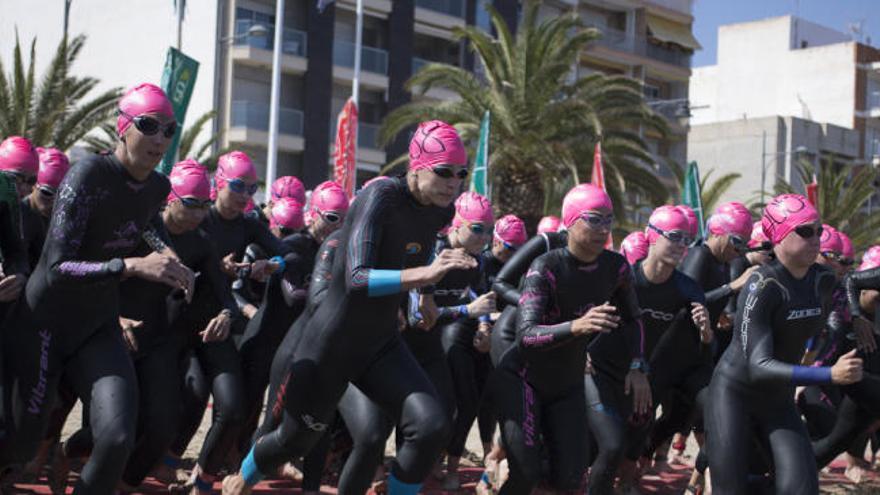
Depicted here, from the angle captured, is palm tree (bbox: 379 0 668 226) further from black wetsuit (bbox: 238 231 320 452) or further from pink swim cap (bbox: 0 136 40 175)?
pink swim cap (bbox: 0 136 40 175)

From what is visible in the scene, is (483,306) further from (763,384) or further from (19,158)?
(19,158)

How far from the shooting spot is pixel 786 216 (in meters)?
6.57

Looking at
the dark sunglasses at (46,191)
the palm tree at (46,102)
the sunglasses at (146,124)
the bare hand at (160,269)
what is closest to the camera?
the bare hand at (160,269)

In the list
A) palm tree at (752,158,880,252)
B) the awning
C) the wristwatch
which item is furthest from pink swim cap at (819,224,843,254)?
the awning

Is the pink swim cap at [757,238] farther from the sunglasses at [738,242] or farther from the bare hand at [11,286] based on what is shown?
the bare hand at [11,286]

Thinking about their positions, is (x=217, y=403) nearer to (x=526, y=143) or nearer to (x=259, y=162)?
(x=526, y=143)

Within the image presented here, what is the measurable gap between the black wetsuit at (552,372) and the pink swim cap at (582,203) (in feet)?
0.73

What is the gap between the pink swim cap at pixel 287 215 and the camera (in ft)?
32.4

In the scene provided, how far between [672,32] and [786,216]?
54.9 meters

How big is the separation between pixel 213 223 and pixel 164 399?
6.09ft

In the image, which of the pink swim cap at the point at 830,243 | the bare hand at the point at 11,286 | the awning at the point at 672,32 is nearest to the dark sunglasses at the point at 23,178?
the bare hand at the point at 11,286

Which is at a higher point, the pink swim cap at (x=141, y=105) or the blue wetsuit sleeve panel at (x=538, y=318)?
the pink swim cap at (x=141, y=105)

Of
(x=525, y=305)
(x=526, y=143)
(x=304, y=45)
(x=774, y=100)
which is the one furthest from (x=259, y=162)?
(x=774, y=100)

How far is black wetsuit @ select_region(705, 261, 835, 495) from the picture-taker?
620 centimetres
